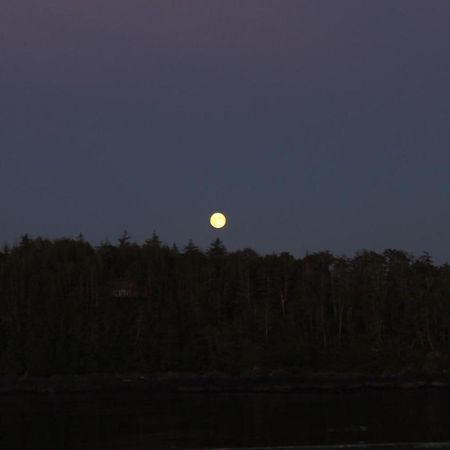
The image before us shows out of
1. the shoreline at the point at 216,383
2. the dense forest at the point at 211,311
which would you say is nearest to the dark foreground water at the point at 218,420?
the shoreline at the point at 216,383

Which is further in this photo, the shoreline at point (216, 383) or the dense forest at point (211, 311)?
the dense forest at point (211, 311)

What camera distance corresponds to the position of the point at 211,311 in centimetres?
2761

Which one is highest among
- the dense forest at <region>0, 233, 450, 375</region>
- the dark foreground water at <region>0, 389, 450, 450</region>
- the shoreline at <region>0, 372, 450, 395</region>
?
the dense forest at <region>0, 233, 450, 375</region>

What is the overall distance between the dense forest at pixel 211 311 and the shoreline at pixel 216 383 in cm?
125

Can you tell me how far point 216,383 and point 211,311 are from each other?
461cm

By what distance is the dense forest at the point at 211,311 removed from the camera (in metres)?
26.1

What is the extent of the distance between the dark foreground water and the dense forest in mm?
4193

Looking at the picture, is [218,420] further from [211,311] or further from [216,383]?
[211,311]

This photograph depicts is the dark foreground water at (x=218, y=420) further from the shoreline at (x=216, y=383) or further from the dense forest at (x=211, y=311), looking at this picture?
the dense forest at (x=211, y=311)

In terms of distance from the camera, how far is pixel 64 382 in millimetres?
23766

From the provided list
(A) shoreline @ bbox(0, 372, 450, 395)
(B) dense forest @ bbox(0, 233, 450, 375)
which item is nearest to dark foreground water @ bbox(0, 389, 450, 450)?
(A) shoreline @ bbox(0, 372, 450, 395)

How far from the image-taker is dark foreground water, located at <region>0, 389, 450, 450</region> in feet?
46.2

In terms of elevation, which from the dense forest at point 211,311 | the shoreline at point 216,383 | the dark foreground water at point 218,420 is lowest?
the dark foreground water at point 218,420

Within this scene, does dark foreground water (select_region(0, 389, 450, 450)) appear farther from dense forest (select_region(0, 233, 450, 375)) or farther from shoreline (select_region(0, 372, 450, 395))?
dense forest (select_region(0, 233, 450, 375))
